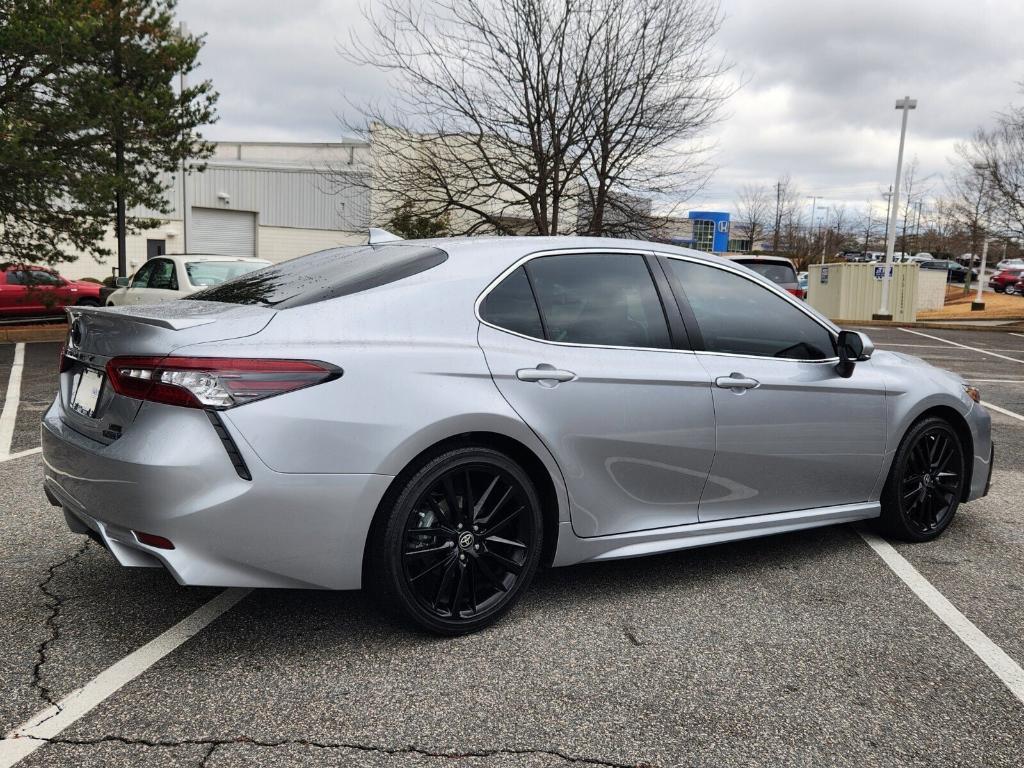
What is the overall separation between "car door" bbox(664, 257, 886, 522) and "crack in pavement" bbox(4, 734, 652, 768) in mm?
1579

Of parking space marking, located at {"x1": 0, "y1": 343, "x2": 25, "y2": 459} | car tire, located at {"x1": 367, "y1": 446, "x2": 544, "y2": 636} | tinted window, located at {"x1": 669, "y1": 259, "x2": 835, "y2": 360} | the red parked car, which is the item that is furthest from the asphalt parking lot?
the red parked car

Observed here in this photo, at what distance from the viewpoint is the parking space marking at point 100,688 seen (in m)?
2.43

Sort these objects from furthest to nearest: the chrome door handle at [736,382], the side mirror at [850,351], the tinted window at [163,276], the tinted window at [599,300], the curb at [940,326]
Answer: the curb at [940,326], the tinted window at [163,276], the side mirror at [850,351], the chrome door handle at [736,382], the tinted window at [599,300]

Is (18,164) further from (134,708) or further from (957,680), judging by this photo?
(957,680)

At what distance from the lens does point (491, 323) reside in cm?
335

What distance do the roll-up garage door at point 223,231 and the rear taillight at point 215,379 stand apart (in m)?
43.5

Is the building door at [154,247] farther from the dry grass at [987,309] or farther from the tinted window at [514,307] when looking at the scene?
the tinted window at [514,307]

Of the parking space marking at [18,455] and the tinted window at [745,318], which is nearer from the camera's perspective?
the tinted window at [745,318]

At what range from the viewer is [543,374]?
332 centimetres

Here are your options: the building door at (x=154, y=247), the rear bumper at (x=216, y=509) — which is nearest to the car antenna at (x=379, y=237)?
the rear bumper at (x=216, y=509)

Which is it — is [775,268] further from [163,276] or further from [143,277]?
[143,277]

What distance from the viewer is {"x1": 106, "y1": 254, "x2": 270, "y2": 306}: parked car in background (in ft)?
41.5

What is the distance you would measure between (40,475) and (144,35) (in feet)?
47.5

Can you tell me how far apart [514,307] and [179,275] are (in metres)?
10.5
